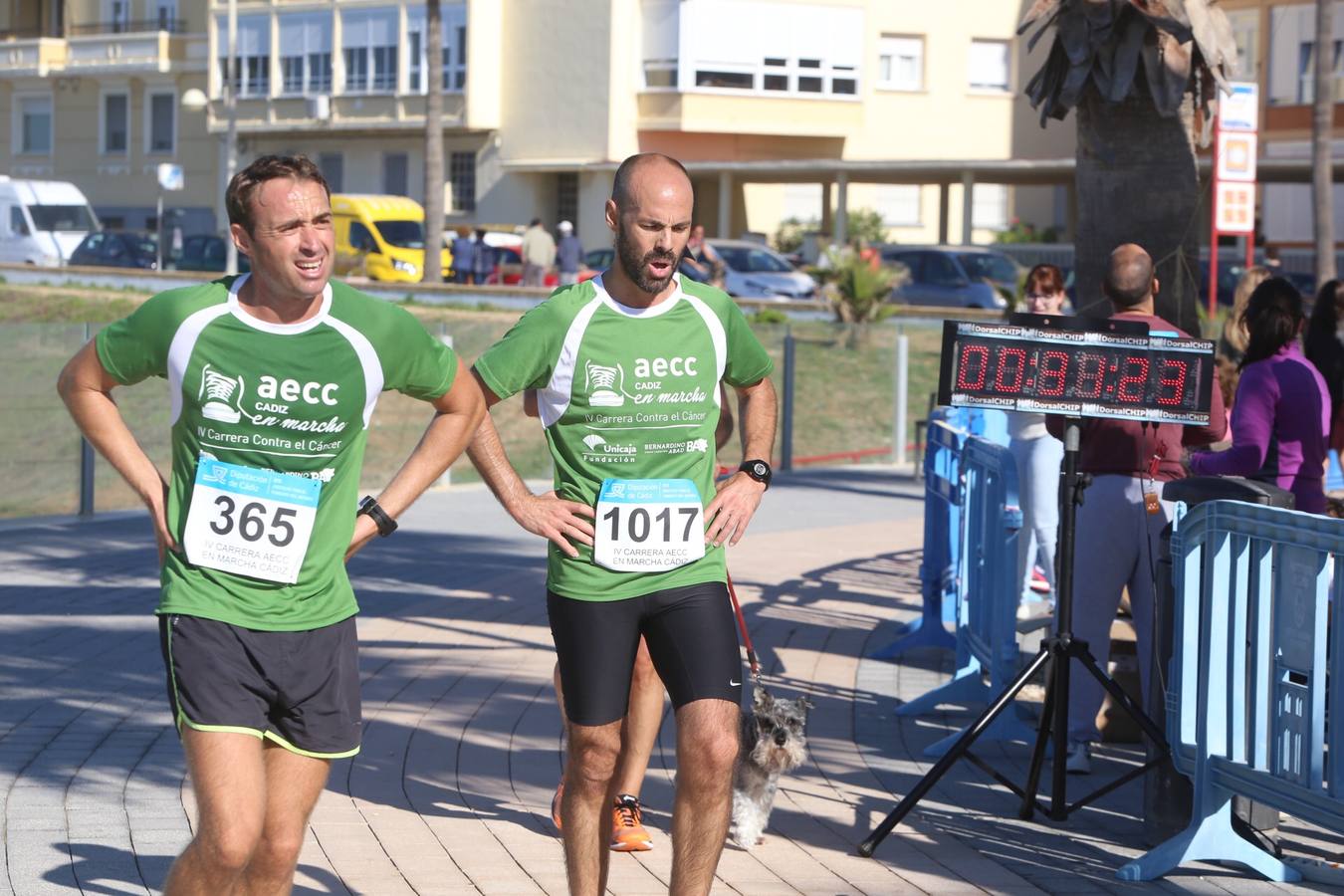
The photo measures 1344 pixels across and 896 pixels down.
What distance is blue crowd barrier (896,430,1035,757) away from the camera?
7449 mm

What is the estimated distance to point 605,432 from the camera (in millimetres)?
5086

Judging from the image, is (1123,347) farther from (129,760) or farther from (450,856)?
(129,760)

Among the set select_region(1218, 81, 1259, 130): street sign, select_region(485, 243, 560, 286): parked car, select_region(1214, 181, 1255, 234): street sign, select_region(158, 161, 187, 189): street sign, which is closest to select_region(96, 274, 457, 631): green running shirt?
select_region(1218, 81, 1259, 130): street sign

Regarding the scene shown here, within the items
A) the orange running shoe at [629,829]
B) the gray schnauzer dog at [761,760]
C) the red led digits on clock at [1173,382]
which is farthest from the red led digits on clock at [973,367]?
the orange running shoe at [629,829]

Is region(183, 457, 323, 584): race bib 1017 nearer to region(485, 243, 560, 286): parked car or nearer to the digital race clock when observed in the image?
the digital race clock

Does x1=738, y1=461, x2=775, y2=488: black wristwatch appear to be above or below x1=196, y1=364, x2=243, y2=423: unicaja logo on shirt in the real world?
below

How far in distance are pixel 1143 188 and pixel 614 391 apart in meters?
5.12

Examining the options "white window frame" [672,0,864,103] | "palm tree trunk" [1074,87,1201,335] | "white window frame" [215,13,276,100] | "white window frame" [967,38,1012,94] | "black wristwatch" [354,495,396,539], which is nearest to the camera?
"black wristwatch" [354,495,396,539]

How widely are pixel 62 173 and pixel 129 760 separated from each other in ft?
218

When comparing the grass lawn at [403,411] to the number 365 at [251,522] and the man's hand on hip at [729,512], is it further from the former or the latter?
the number 365 at [251,522]

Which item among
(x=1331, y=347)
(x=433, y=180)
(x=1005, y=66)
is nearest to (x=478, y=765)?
(x=1331, y=347)

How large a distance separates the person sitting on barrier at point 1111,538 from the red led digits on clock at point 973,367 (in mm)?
792

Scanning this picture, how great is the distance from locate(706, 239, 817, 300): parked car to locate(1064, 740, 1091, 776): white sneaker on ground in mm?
30765

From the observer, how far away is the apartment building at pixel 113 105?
66500 mm
